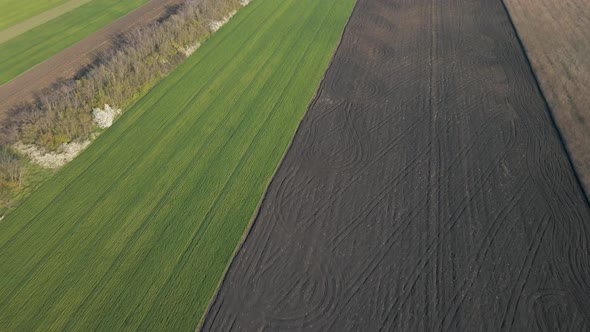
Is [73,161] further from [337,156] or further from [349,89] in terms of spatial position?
[349,89]

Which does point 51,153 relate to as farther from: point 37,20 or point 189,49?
point 37,20

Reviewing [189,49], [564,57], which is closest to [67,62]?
[189,49]

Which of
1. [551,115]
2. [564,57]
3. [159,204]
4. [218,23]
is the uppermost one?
[564,57]

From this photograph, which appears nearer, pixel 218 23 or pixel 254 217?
pixel 254 217

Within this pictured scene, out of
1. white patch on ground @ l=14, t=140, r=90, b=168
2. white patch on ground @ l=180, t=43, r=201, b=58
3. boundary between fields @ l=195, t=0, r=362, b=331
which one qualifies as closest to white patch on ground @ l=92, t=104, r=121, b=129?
white patch on ground @ l=14, t=140, r=90, b=168

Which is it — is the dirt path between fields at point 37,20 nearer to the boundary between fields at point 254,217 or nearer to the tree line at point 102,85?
the tree line at point 102,85

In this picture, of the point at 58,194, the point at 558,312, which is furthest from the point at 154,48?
the point at 558,312

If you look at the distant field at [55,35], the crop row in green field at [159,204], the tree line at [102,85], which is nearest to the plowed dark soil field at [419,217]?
the crop row in green field at [159,204]

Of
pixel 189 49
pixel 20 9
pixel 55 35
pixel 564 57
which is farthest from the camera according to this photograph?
pixel 20 9
